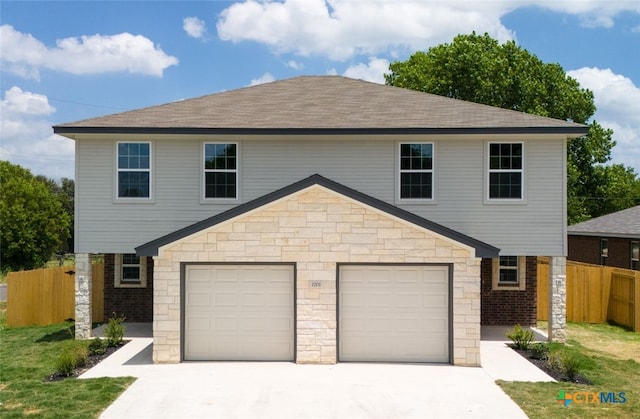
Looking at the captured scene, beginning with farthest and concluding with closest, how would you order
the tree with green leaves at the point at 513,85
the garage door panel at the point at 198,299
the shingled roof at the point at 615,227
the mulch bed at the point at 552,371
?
the tree with green leaves at the point at 513,85
the shingled roof at the point at 615,227
the garage door panel at the point at 198,299
the mulch bed at the point at 552,371

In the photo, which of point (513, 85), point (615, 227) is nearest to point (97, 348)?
point (615, 227)

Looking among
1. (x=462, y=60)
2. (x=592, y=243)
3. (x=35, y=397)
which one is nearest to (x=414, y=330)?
(x=35, y=397)

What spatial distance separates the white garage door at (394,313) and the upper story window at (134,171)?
21.0ft

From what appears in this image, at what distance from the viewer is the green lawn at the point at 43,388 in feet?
29.3

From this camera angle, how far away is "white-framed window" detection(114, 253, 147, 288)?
56.9 feet

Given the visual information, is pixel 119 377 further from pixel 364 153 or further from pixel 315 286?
pixel 364 153

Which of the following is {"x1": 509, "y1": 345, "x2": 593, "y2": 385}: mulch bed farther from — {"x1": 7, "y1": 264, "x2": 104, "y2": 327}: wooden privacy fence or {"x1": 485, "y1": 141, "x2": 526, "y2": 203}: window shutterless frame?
{"x1": 7, "y1": 264, "x2": 104, "y2": 327}: wooden privacy fence

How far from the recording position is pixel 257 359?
12.4 metres

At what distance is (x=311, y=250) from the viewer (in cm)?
1230

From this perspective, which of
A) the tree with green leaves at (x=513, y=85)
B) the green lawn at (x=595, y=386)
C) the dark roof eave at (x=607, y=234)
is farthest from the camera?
the tree with green leaves at (x=513, y=85)

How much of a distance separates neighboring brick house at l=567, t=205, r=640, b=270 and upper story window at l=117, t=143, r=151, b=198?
1801 centimetres

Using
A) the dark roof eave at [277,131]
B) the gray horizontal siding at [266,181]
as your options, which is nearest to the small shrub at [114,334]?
the gray horizontal siding at [266,181]

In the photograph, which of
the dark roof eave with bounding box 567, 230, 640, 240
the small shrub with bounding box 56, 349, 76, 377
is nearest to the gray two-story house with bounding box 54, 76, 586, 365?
the small shrub with bounding box 56, 349, 76, 377

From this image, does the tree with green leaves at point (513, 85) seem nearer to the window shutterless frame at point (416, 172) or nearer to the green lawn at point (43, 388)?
the window shutterless frame at point (416, 172)
